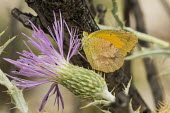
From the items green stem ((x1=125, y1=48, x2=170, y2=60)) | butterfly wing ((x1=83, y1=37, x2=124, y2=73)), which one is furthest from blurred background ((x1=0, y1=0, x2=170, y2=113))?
butterfly wing ((x1=83, y1=37, x2=124, y2=73))

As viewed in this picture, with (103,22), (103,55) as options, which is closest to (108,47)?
(103,55)

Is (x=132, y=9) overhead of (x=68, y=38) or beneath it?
beneath

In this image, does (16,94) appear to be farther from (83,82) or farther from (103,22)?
(103,22)

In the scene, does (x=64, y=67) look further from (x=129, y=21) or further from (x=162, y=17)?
(x=162, y=17)

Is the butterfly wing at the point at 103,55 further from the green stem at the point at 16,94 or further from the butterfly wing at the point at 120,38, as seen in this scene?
the green stem at the point at 16,94

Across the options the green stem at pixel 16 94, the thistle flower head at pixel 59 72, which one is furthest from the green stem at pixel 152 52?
the green stem at pixel 16 94

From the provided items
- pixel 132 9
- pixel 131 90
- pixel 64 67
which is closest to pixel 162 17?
pixel 132 9

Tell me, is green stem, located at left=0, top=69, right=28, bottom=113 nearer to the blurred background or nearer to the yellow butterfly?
the blurred background
